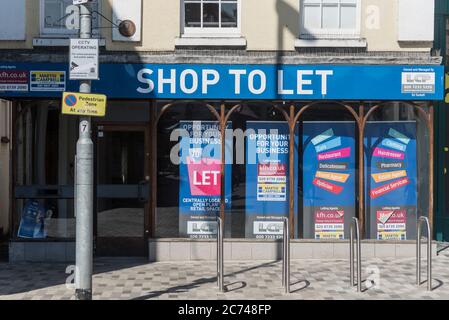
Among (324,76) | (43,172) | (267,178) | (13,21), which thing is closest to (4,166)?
(43,172)

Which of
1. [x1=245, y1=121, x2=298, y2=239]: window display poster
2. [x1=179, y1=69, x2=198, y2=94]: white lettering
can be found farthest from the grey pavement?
[x1=179, y1=69, x2=198, y2=94]: white lettering

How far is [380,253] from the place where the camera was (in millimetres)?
10336

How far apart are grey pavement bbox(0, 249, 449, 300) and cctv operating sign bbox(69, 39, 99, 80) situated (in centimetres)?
279

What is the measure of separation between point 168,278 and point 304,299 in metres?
2.19

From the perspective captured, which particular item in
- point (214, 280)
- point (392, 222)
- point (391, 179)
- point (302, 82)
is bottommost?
point (214, 280)

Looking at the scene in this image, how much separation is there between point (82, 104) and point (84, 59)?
54 cm

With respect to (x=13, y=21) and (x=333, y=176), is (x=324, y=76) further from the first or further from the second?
(x=13, y=21)

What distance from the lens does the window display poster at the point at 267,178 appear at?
34.3ft

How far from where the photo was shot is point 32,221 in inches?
407

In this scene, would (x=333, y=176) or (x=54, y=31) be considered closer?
(x=54, y=31)

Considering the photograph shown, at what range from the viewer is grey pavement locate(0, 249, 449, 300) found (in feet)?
25.7

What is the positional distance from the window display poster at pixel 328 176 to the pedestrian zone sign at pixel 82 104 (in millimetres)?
4359

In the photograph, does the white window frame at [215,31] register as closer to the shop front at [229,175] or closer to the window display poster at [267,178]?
the shop front at [229,175]
